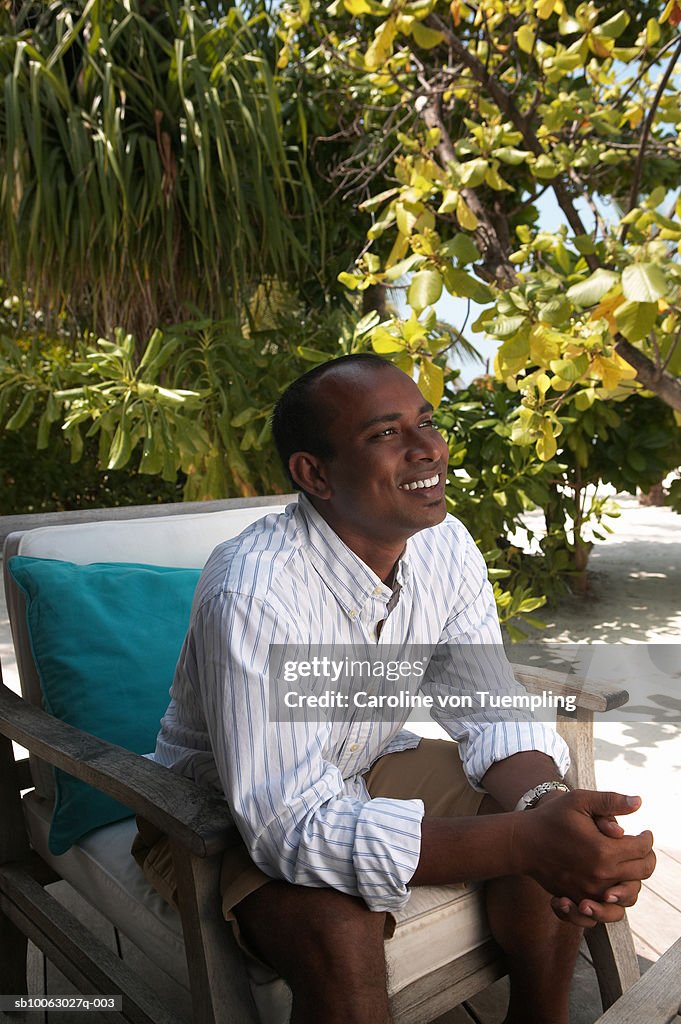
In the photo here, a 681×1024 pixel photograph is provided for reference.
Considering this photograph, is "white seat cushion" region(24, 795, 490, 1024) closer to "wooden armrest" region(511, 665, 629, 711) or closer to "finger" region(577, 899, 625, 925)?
"finger" region(577, 899, 625, 925)

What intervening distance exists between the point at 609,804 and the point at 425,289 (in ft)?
3.87

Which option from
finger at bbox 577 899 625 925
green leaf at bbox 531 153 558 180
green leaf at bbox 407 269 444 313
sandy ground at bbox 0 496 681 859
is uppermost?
green leaf at bbox 531 153 558 180

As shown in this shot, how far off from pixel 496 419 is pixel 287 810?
253cm

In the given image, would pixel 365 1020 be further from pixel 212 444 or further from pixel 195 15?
pixel 195 15

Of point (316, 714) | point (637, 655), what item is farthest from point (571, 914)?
point (637, 655)

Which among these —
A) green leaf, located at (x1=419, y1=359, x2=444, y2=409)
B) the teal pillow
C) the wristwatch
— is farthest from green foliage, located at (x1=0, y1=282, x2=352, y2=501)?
the wristwatch

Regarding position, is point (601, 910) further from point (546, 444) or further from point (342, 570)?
point (546, 444)

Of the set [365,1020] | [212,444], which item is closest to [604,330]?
[365,1020]

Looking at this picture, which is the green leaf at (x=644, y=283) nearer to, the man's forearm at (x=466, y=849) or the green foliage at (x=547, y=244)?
the green foliage at (x=547, y=244)

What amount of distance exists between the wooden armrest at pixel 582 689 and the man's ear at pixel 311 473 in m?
0.51

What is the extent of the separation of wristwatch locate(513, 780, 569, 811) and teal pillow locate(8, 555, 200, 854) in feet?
2.09

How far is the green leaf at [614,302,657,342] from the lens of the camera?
151 cm

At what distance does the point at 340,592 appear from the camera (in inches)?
48.7

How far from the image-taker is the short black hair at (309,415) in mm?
1276
